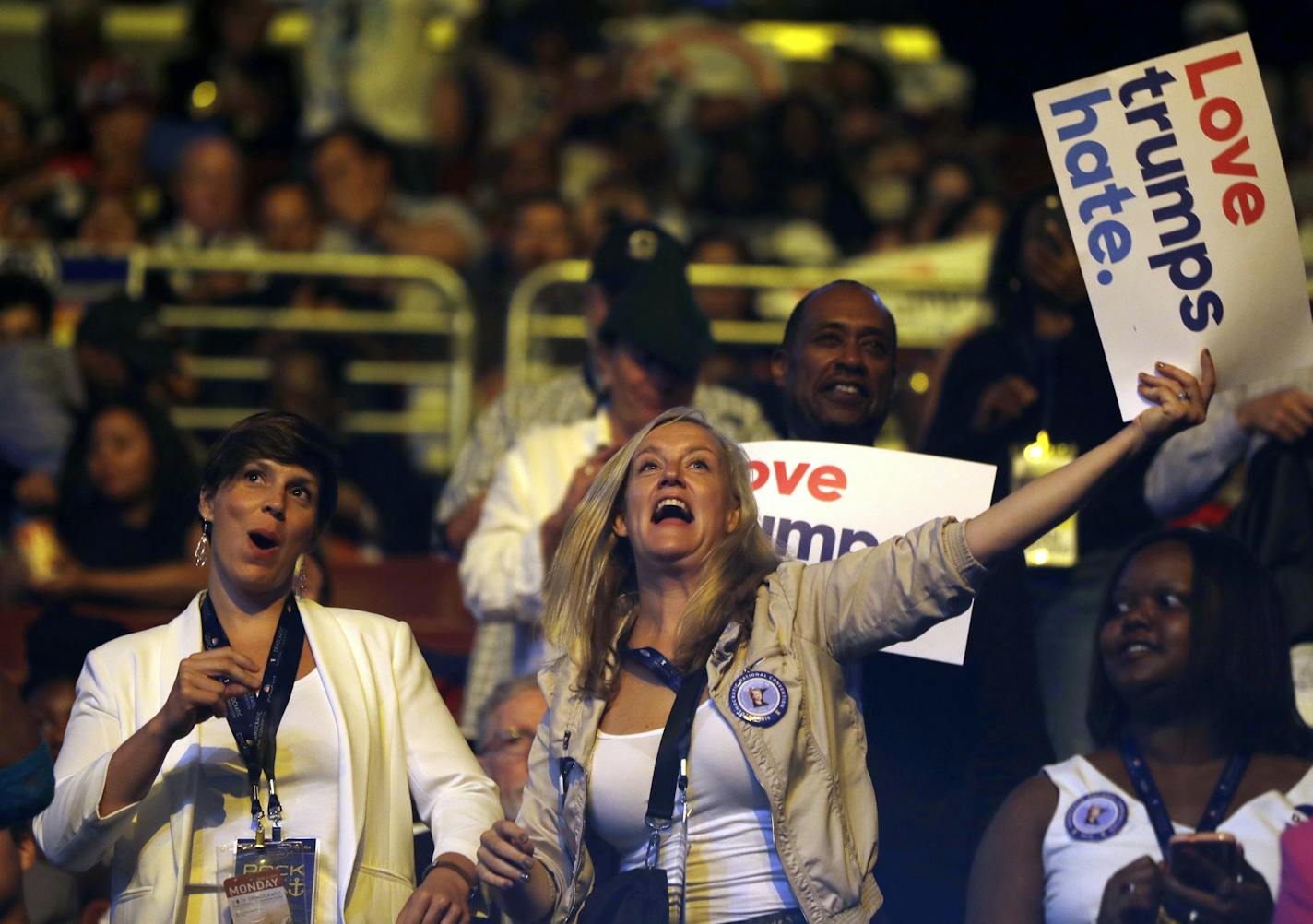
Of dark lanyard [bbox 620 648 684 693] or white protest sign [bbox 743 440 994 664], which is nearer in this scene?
dark lanyard [bbox 620 648 684 693]

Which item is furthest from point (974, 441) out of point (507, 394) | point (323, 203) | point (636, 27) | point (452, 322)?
point (636, 27)

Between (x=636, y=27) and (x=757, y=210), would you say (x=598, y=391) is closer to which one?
(x=757, y=210)

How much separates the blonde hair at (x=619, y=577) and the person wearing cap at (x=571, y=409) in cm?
141

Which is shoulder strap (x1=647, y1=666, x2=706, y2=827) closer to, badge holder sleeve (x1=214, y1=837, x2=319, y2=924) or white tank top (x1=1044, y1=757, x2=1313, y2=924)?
badge holder sleeve (x1=214, y1=837, x2=319, y2=924)

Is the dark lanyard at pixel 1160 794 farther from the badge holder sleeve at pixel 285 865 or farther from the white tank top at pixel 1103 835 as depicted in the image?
the badge holder sleeve at pixel 285 865

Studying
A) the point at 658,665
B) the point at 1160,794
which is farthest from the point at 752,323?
the point at 658,665

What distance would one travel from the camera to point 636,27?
11828 mm

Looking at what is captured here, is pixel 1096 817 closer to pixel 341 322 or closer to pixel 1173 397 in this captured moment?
pixel 1173 397

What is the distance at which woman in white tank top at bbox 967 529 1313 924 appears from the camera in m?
4.91

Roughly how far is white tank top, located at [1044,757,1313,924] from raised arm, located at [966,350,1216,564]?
3.23 ft

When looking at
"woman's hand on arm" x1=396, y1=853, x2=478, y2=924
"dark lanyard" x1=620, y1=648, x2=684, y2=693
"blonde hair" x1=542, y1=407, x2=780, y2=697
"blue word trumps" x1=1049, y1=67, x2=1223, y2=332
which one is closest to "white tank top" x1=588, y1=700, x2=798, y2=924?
"dark lanyard" x1=620, y1=648, x2=684, y2=693

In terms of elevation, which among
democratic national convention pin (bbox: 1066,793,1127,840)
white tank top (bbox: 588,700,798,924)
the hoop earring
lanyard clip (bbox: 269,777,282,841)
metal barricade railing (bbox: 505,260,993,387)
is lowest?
democratic national convention pin (bbox: 1066,793,1127,840)

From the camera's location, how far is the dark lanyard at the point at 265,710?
448 cm

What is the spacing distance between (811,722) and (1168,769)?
3.76ft
